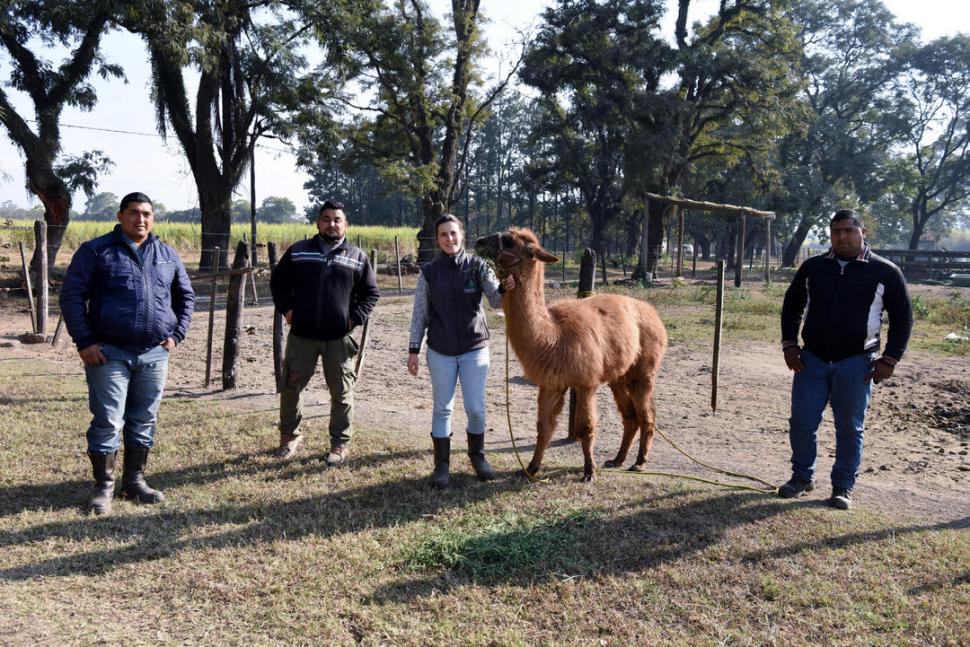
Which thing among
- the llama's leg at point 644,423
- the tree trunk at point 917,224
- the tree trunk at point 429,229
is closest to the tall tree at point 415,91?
the tree trunk at point 429,229

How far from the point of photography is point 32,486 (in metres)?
4.71

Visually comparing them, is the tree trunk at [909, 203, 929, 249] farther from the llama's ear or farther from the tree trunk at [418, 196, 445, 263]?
the llama's ear

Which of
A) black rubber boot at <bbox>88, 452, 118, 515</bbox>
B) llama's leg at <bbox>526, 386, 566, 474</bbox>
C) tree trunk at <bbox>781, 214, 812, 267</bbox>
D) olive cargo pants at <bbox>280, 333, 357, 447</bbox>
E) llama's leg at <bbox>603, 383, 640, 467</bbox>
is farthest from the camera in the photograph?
tree trunk at <bbox>781, 214, 812, 267</bbox>

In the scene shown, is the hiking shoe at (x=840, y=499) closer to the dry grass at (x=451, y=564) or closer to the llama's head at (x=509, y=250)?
the dry grass at (x=451, y=564)

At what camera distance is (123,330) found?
13.6ft

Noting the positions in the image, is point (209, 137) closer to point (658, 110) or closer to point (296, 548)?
point (658, 110)

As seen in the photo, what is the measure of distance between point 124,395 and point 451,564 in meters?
2.48

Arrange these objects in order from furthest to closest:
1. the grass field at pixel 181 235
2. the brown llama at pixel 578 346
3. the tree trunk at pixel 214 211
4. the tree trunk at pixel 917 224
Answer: the tree trunk at pixel 917 224, the grass field at pixel 181 235, the tree trunk at pixel 214 211, the brown llama at pixel 578 346

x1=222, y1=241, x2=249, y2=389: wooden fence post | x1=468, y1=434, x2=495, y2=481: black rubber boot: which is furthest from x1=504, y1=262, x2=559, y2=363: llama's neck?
x1=222, y1=241, x2=249, y2=389: wooden fence post

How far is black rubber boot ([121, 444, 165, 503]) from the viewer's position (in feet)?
A: 14.8

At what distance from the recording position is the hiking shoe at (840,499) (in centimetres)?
450

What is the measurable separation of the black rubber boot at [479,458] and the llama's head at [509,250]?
4.41 feet

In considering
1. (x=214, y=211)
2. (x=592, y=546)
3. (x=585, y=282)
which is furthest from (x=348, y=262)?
(x=214, y=211)

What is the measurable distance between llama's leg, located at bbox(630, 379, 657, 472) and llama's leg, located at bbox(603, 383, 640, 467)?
0.09 metres
